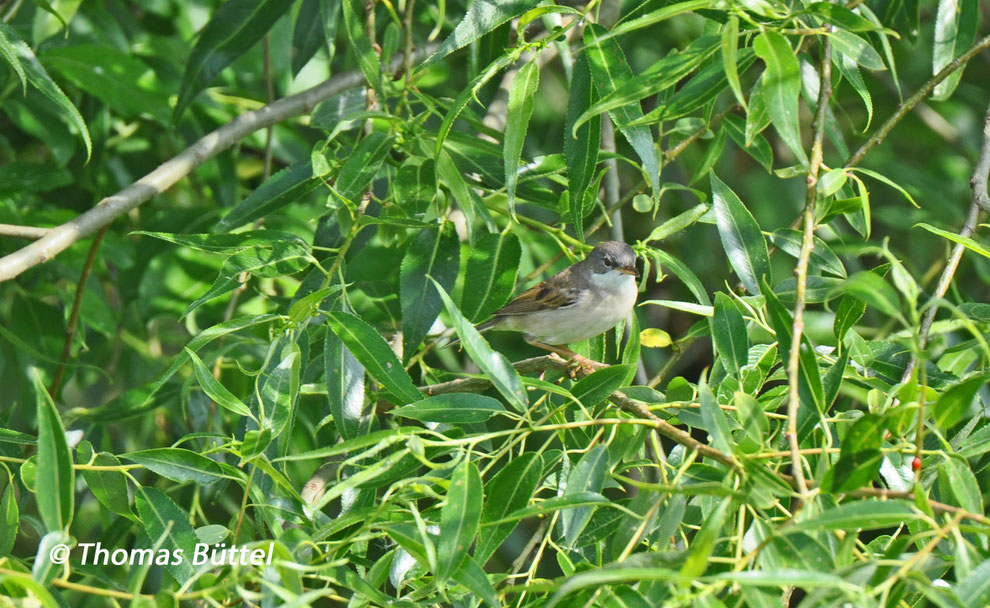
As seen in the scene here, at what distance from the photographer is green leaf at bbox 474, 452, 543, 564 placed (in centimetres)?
216

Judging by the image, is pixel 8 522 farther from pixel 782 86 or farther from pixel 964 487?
pixel 964 487

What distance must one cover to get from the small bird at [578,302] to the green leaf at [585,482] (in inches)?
95.4

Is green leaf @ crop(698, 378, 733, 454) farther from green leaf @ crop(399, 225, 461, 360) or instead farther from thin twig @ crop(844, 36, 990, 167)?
thin twig @ crop(844, 36, 990, 167)

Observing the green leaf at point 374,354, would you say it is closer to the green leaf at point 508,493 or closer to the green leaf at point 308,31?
the green leaf at point 508,493

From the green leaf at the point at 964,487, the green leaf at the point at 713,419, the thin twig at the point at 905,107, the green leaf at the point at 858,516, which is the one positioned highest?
the thin twig at the point at 905,107

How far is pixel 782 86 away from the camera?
1979 mm

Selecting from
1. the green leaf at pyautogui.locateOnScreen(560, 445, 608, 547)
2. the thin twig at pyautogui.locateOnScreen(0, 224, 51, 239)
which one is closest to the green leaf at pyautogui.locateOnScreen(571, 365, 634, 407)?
the green leaf at pyautogui.locateOnScreen(560, 445, 608, 547)

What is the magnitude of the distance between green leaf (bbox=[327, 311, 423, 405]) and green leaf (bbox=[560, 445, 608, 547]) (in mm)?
486

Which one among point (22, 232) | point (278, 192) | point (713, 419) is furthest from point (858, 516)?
point (22, 232)

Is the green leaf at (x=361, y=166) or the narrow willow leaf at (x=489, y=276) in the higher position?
the green leaf at (x=361, y=166)

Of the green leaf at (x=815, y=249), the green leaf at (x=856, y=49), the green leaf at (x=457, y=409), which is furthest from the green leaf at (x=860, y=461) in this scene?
the green leaf at (x=815, y=249)

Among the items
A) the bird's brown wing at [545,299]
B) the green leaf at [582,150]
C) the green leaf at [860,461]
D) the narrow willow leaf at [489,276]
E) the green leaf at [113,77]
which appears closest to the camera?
the green leaf at [860,461]

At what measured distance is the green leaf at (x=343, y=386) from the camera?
257 cm

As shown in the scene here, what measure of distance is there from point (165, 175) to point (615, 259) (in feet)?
7.23
